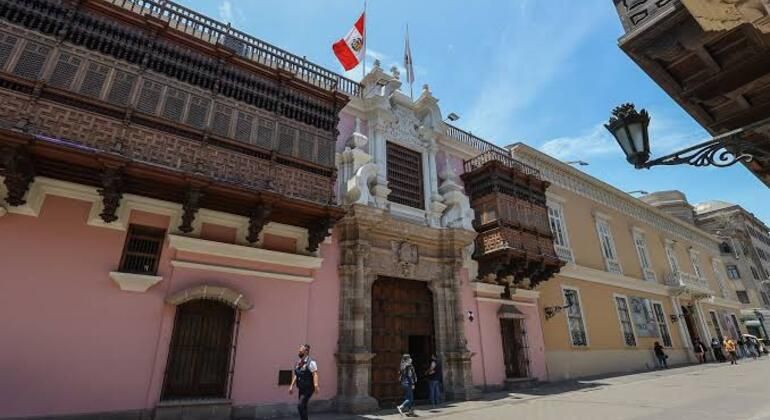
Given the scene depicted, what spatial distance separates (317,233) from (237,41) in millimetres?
5751

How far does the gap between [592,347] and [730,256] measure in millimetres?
27498

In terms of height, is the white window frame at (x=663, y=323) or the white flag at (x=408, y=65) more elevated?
the white flag at (x=408, y=65)

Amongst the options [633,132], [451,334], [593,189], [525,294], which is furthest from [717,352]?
[633,132]

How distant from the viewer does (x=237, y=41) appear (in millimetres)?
10258

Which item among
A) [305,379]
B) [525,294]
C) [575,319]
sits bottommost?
[305,379]

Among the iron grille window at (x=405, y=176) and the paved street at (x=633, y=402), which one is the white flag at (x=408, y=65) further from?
the paved street at (x=633, y=402)

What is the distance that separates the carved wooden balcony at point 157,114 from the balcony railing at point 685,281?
73.3 ft

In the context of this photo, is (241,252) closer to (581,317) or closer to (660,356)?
(581,317)

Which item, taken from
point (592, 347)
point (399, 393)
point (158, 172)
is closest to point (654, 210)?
point (592, 347)

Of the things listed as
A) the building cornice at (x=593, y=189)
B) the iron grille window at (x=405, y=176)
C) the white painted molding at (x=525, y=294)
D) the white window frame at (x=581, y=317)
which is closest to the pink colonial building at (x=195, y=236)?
the iron grille window at (x=405, y=176)

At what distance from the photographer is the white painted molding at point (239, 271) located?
817 centimetres

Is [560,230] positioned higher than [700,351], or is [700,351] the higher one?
[560,230]

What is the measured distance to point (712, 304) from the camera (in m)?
25.0

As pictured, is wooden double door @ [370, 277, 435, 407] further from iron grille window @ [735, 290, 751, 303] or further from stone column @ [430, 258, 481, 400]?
iron grille window @ [735, 290, 751, 303]
